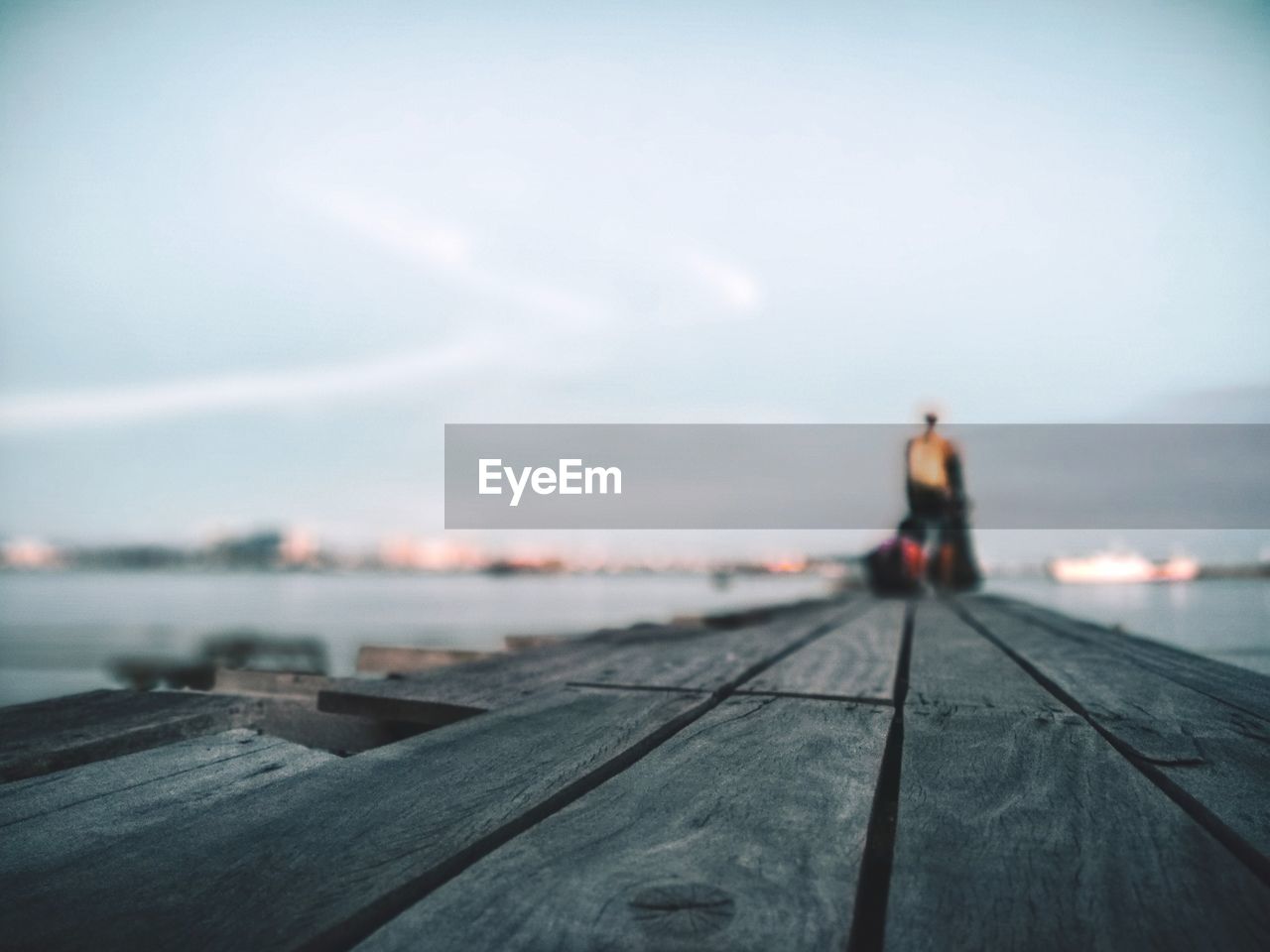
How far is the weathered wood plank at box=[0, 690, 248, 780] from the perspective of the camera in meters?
1.30

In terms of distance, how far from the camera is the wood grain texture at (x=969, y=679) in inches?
64.9

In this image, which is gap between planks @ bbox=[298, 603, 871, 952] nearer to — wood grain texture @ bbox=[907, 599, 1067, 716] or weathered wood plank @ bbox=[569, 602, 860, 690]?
weathered wood plank @ bbox=[569, 602, 860, 690]

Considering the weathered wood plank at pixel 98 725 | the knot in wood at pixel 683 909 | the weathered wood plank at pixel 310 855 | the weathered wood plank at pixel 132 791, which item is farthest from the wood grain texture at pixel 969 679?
the weathered wood plank at pixel 98 725

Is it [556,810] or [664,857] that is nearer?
[664,857]

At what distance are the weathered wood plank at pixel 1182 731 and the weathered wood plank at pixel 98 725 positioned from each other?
1.68m

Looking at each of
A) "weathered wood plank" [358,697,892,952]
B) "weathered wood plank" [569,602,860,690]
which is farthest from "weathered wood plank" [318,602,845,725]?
"weathered wood plank" [358,697,892,952]

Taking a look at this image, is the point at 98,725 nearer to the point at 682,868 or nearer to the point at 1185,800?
the point at 682,868

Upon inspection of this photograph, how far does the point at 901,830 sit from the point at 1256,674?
1935 millimetres

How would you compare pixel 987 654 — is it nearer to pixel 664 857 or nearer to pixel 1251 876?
pixel 1251 876

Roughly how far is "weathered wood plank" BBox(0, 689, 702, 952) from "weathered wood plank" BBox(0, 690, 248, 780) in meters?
0.52

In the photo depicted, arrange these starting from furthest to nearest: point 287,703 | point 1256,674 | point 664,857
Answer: point 1256,674, point 287,703, point 664,857

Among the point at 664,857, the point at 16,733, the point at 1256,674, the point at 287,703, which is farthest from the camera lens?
the point at 1256,674

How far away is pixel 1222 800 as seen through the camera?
101cm

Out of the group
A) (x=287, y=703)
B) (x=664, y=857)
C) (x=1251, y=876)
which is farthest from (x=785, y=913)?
(x=287, y=703)
